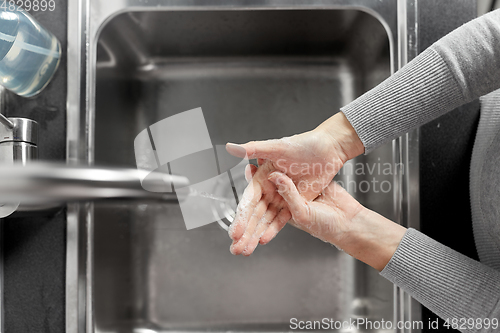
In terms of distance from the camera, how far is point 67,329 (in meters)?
0.51

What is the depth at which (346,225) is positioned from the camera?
0.48 meters

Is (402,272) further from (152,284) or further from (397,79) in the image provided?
(152,284)

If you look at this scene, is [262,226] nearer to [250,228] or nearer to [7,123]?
[250,228]

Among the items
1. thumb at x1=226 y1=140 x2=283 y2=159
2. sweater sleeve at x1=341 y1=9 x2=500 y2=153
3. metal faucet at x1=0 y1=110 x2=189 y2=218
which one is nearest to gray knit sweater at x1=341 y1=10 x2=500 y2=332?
sweater sleeve at x1=341 y1=9 x2=500 y2=153

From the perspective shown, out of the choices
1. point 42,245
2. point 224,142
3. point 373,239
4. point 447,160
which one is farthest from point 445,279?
point 42,245

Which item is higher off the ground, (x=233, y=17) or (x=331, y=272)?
(x=233, y=17)

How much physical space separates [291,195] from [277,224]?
0.20 feet

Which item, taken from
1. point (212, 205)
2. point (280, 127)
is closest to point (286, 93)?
point (280, 127)

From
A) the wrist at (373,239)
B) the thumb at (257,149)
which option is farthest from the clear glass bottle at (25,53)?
the wrist at (373,239)

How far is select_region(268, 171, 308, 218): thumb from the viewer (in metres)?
0.45

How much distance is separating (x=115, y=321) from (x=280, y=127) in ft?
1.70

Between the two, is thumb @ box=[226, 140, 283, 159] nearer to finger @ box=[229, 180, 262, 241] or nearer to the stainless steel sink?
finger @ box=[229, 180, 262, 241]

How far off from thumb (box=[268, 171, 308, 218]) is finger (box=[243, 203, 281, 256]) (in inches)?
1.5

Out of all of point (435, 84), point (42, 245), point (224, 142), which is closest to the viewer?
point (435, 84)
